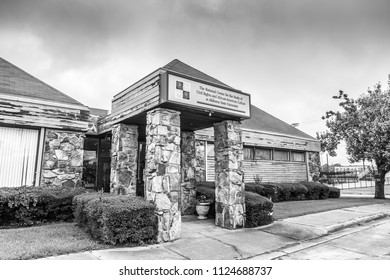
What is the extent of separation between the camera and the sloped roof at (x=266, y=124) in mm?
15386

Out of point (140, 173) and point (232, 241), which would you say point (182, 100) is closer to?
point (232, 241)

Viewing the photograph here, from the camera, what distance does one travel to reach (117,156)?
8.15 m

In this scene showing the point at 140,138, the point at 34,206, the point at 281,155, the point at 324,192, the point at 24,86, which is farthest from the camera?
the point at 281,155

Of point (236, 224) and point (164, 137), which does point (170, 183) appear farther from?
point (236, 224)

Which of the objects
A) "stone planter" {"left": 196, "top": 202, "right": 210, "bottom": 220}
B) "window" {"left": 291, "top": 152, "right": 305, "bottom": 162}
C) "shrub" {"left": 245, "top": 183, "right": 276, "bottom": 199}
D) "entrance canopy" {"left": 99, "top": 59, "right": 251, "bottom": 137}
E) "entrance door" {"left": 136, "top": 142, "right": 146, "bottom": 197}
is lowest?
"stone planter" {"left": 196, "top": 202, "right": 210, "bottom": 220}

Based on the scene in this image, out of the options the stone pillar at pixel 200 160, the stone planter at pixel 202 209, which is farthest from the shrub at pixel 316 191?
the stone planter at pixel 202 209

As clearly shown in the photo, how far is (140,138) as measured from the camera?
10625 millimetres

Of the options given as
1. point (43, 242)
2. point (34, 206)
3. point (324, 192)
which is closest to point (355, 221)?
point (324, 192)

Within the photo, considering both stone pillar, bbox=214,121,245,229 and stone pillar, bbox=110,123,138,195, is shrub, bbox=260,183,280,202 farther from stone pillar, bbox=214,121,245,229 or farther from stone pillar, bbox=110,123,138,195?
stone pillar, bbox=110,123,138,195

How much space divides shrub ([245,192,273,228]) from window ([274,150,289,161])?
8027mm

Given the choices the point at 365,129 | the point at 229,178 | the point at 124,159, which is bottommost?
the point at 229,178

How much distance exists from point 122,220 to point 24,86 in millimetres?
7175

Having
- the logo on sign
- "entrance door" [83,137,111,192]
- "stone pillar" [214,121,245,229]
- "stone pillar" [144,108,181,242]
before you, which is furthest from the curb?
"entrance door" [83,137,111,192]

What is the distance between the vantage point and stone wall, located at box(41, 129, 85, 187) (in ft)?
29.7
